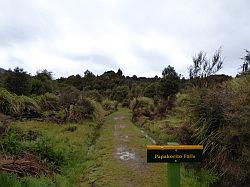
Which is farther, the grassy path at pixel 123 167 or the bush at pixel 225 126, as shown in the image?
the grassy path at pixel 123 167

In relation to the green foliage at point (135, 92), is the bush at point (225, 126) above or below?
below

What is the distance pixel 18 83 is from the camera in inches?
1394

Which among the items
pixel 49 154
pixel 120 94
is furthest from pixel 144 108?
pixel 120 94

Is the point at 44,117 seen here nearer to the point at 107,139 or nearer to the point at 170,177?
the point at 107,139

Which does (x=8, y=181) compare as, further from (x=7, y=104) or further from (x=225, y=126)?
(x=7, y=104)

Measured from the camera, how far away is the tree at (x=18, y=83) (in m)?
35.4

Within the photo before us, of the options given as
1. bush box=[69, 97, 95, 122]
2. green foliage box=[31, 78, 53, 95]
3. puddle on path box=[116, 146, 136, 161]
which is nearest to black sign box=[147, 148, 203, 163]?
puddle on path box=[116, 146, 136, 161]

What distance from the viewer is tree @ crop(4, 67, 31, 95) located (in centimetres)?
3541

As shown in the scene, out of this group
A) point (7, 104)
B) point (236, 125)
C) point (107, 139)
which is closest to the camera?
point (236, 125)

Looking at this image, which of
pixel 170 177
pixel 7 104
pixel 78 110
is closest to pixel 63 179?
pixel 170 177

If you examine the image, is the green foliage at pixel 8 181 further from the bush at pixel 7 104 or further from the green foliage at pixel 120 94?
the green foliage at pixel 120 94

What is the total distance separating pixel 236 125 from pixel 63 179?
461 centimetres

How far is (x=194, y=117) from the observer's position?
1181 centimetres

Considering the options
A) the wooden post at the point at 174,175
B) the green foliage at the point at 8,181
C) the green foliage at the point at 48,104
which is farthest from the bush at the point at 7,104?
the wooden post at the point at 174,175
